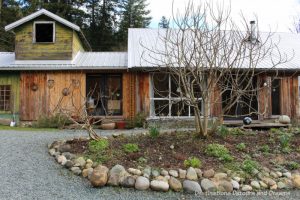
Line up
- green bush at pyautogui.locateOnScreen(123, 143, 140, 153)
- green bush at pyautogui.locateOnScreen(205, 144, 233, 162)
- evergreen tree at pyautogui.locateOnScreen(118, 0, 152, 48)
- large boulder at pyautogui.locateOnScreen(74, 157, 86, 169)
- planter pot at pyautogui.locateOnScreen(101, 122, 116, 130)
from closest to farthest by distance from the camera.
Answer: large boulder at pyautogui.locateOnScreen(74, 157, 86, 169)
green bush at pyautogui.locateOnScreen(205, 144, 233, 162)
green bush at pyautogui.locateOnScreen(123, 143, 140, 153)
planter pot at pyautogui.locateOnScreen(101, 122, 116, 130)
evergreen tree at pyautogui.locateOnScreen(118, 0, 152, 48)

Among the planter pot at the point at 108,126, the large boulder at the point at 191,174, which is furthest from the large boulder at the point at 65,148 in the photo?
the planter pot at the point at 108,126

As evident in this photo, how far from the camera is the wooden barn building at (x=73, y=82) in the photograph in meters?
14.2

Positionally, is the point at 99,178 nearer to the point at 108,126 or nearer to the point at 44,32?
the point at 108,126

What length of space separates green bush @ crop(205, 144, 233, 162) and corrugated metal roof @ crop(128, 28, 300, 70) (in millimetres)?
6369

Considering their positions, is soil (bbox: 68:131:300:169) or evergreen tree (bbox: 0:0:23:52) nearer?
soil (bbox: 68:131:300:169)

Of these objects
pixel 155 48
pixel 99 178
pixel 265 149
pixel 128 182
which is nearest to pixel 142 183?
pixel 128 182

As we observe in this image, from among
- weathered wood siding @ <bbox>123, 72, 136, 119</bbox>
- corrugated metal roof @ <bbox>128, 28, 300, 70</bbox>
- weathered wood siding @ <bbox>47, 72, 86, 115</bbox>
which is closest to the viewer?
corrugated metal roof @ <bbox>128, 28, 300, 70</bbox>

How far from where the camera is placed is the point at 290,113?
1465 centimetres

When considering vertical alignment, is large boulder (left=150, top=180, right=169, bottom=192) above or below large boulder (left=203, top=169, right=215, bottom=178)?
below

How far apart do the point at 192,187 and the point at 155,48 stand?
8421mm

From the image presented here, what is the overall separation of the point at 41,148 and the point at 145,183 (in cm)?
363

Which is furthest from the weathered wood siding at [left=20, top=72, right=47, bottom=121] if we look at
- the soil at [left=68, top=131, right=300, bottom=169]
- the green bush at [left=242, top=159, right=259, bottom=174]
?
the green bush at [left=242, top=159, right=259, bottom=174]

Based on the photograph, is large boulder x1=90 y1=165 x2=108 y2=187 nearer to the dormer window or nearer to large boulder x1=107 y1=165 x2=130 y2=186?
large boulder x1=107 y1=165 x2=130 y2=186

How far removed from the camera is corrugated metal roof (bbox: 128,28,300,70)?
13.8 m
